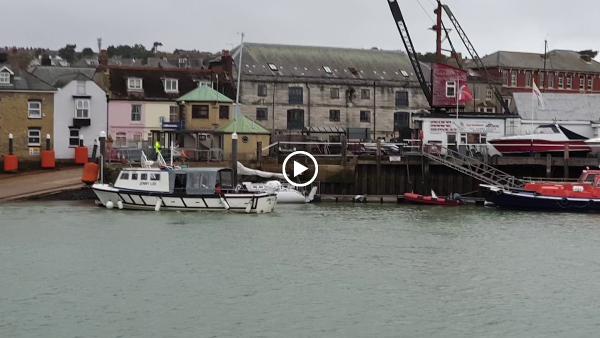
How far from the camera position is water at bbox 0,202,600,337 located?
2266 cm

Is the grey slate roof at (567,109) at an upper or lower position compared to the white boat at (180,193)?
upper

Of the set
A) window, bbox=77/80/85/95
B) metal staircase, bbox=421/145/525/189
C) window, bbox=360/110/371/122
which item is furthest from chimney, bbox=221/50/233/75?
metal staircase, bbox=421/145/525/189

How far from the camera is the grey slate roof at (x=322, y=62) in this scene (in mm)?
74438

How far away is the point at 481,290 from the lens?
2706 centimetres

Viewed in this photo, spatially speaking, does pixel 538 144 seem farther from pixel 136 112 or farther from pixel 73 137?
pixel 73 137

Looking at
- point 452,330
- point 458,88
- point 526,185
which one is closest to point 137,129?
point 458,88

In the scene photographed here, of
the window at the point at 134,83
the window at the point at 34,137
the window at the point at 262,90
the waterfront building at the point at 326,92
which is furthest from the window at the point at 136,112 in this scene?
the window at the point at 262,90

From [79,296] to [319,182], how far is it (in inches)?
1150

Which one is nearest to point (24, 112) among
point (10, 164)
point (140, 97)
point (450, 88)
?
point (10, 164)

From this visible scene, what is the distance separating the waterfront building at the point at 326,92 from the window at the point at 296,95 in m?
0.02

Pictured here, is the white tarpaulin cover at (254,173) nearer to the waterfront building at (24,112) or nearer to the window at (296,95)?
the waterfront building at (24,112)

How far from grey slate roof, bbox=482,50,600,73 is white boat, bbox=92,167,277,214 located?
190 feet

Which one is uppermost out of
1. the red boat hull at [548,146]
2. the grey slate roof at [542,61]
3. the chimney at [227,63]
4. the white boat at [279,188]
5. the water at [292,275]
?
the grey slate roof at [542,61]

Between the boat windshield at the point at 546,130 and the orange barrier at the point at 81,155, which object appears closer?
the orange barrier at the point at 81,155
